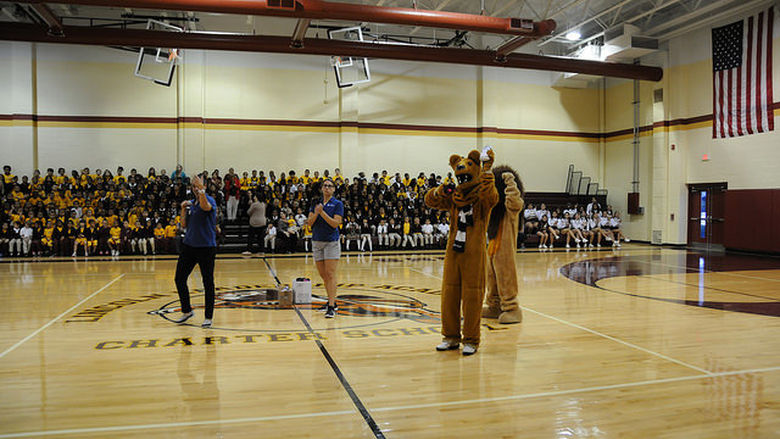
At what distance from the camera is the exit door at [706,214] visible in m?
17.9

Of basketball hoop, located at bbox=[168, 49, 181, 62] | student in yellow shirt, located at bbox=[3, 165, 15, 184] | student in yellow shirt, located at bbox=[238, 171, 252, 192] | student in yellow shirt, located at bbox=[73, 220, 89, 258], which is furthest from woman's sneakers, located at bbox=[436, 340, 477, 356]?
student in yellow shirt, located at bbox=[3, 165, 15, 184]

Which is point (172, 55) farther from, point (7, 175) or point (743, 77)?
point (743, 77)

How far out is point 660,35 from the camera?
1917 centimetres

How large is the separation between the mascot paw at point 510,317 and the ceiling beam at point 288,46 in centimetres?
1171

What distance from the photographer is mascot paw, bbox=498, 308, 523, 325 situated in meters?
6.35

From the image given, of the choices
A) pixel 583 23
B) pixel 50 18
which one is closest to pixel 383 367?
pixel 50 18

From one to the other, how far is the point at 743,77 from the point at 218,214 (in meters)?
17.6

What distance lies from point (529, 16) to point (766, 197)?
9817 millimetres

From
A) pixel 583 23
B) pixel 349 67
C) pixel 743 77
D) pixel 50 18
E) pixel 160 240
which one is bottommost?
pixel 160 240

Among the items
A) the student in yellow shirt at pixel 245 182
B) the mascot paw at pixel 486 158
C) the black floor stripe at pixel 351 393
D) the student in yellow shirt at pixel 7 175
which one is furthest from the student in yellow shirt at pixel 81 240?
the mascot paw at pixel 486 158

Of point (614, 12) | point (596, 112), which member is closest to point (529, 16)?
point (614, 12)

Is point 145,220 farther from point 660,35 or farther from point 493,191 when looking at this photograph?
point 660,35

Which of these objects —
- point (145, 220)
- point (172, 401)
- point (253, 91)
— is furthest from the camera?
point (253, 91)

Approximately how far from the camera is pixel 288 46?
1556cm
